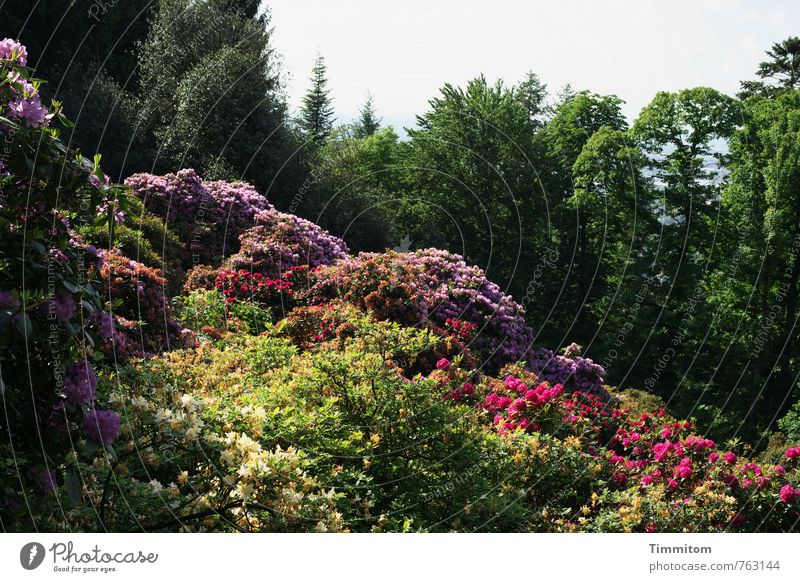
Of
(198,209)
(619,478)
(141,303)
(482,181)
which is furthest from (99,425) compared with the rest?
(482,181)

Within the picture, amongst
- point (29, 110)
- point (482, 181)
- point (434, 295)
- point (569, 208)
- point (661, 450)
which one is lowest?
point (661, 450)

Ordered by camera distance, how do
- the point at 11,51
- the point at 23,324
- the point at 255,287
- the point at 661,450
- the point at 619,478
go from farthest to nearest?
1. the point at 255,287
2. the point at 661,450
3. the point at 619,478
4. the point at 11,51
5. the point at 23,324

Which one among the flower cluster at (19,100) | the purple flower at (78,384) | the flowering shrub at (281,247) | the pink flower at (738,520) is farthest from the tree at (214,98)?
the purple flower at (78,384)

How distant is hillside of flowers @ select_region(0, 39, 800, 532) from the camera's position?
434cm

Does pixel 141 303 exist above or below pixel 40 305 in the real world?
below

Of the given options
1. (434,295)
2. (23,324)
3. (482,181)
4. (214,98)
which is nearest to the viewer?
(23,324)

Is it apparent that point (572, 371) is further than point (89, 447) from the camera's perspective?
Yes

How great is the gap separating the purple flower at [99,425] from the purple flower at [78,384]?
88 millimetres

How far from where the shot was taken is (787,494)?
25.1ft

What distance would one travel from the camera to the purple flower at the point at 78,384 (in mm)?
4246

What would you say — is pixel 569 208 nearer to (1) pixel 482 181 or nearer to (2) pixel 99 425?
(1) pixel 482 181

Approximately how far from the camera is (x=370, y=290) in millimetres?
11953

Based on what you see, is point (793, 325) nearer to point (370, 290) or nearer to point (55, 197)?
point (370, 290)

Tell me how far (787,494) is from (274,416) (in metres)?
4.93
